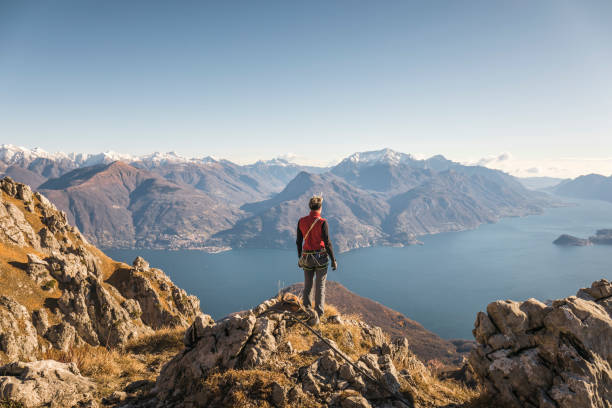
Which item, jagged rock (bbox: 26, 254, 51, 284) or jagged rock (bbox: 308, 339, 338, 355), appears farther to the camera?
jagged rock (bbox: 26, 254, 51, 284)

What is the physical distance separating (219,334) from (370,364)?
175 inches

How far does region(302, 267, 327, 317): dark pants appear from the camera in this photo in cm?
1078

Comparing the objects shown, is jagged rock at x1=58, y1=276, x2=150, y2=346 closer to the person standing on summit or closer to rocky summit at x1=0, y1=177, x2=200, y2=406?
rocky summit at x1=0, y1=177, x2=200, y2=406

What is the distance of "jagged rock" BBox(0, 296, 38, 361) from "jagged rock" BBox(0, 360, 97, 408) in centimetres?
1138

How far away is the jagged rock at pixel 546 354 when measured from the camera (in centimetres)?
603

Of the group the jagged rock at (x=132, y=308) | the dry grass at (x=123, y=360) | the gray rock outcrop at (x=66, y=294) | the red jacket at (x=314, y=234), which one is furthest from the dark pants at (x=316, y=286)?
the jagged rock at (x=132, y=308)

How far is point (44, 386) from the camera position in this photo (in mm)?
6633

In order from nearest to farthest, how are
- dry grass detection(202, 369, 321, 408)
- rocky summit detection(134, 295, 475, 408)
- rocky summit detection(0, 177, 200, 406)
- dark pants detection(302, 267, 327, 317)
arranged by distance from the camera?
dry grass detection(202, 369, 321, 408) → rocky summit detection(134, 295, 475, 408) → rocky summit detection(0, 177, 200, 406) → dark pants detection(302, 267, 327, 317)

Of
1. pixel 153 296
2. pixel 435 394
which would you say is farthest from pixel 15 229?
pixel 435 394

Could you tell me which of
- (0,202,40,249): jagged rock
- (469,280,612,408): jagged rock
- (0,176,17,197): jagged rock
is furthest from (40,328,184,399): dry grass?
(0,176,17,197): jagged rock

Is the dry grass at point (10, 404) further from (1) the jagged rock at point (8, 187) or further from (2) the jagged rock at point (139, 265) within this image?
(1) the jagged rock at point (8, 187)

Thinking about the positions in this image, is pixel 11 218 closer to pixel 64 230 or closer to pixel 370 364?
pixel 64 230

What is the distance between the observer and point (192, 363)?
7531 millimetres

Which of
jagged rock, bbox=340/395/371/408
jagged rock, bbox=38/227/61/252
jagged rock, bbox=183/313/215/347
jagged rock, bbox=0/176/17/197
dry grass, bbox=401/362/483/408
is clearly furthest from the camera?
jagged rock, bbox=0/176/17/197
